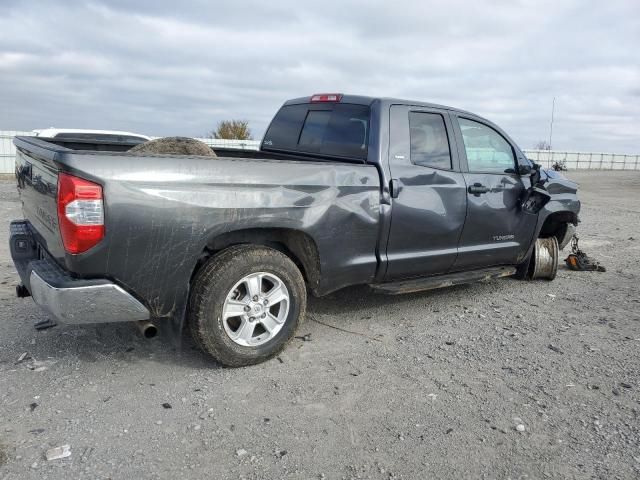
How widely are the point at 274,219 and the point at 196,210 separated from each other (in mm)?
562

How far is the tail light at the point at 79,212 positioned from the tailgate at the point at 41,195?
12 centimetres

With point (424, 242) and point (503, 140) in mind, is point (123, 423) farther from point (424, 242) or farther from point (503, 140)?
point (503, 140)

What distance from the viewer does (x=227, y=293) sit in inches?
140

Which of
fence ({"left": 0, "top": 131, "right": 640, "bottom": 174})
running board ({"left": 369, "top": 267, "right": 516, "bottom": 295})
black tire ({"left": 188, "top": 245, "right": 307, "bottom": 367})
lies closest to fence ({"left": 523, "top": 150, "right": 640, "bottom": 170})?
fence ({"left": 0, "top": 131, "right": 640, "bottom": 174})

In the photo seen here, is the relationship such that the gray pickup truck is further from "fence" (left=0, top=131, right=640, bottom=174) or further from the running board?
"fence" (left=0, top=131, right=640, bottom=174)

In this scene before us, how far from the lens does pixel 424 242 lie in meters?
4.55

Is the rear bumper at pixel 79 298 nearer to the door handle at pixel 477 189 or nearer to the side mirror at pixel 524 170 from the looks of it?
the door handle at pixel 477 189

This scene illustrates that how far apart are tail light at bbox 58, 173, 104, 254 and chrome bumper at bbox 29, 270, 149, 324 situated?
0.80 feet

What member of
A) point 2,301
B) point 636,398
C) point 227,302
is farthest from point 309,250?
point 2,301

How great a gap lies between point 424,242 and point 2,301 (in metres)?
3.83

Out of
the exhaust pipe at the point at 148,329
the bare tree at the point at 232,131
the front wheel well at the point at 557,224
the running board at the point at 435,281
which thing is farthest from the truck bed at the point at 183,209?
the bare tree at the point at 232,131

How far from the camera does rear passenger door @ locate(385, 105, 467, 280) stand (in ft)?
14.2

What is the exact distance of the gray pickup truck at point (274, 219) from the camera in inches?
123

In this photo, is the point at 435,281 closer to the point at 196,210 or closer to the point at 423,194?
the point at 423,194
